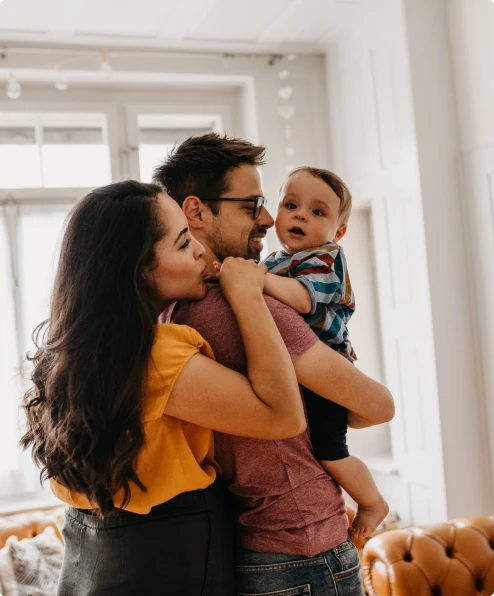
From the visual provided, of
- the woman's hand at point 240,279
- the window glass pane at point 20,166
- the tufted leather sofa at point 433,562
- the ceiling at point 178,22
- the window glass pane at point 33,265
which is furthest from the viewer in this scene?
the window glass pane at point 20,166

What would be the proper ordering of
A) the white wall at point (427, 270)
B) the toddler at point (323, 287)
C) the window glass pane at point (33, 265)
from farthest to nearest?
1. the window glass pane at point (33, 265)
2. the white wall at point (427, 270)
3. the toddler at point (323, 287)

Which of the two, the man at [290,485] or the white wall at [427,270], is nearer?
the man at [290,485]

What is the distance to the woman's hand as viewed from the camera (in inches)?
49.1

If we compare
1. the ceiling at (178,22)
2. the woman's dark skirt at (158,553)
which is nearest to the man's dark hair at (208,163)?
the woman's dark skirt at (158,553)

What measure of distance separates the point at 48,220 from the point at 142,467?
10.3 ft

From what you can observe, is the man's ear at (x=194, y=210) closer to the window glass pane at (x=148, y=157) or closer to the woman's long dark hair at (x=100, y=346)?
the woman's long dark hair at (x=100, y=346)

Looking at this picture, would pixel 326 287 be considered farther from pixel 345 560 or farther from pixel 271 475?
pixel 345 560

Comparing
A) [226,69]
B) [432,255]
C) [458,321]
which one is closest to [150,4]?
[226,69]

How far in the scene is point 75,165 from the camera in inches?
168

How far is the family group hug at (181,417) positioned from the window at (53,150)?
3.05m

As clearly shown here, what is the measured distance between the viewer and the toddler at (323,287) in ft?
4.60

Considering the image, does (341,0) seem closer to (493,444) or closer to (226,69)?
(226,69)

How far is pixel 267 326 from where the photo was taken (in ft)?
3.92

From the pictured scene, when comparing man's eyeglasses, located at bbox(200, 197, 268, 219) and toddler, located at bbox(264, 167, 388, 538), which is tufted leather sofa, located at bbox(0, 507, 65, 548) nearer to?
toddler, located at bbox(264, 167, 388, 538)
